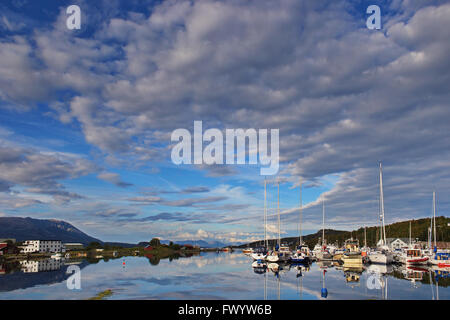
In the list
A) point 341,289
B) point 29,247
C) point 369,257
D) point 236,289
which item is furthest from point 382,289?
point 29,247

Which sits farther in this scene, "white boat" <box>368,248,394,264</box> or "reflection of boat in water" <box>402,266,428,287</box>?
"white boat" <box>368,248,394,264</box>

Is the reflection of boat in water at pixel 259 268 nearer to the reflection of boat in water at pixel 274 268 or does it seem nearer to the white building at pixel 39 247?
the reflection of boat in water at pixel 274 268

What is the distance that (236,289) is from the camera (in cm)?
4634

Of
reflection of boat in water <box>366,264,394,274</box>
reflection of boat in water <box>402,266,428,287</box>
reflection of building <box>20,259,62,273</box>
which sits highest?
reflection of boat in water <box>402,266,428,287</box>

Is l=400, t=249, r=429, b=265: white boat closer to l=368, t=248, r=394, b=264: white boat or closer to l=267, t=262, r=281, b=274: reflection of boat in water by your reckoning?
l=368, t=248, r=394, b=264: white boat

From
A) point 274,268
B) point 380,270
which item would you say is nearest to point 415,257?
point 380,270

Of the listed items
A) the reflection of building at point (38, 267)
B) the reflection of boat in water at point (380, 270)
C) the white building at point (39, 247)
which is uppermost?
the reflection of boat in water at point (380, 270)

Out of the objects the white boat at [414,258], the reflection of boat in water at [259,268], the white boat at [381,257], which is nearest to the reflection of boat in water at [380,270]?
the white boat at [381,257]

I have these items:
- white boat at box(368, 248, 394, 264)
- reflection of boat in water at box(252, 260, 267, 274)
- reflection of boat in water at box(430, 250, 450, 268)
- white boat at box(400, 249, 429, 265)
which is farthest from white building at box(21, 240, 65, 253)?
reflection of boat in water at box(430, 250, 450, 268)
